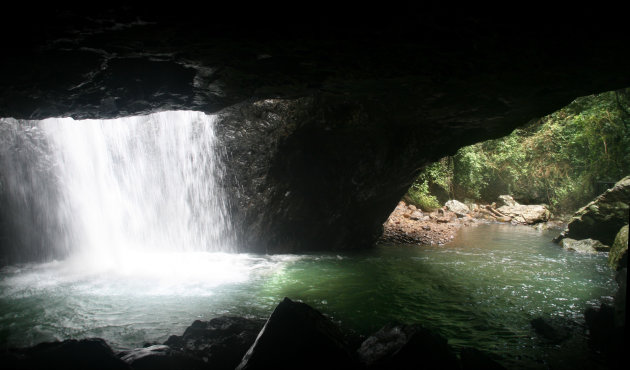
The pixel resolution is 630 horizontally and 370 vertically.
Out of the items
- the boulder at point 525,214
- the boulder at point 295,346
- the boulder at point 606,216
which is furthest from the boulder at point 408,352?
the boulder at point 525,214

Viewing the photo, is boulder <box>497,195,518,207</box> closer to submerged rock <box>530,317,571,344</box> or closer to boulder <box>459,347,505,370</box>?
submerged rock <box>530,317,571,344</box>

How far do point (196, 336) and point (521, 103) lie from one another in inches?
217

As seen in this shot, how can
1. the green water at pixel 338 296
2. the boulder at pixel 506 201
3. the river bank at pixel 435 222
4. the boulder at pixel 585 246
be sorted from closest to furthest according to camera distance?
the green water at pixel 338 296
the boulder at pixel 585 246
the river bank at pixel 435 222
the boulder at pixel 506 201

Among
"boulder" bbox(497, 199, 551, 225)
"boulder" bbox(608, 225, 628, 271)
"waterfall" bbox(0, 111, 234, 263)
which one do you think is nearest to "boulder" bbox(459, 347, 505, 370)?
"boulder" bbox(608, 225, 628, 271)

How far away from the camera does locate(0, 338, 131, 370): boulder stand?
3.12 metres

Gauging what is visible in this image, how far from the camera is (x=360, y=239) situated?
11.0m

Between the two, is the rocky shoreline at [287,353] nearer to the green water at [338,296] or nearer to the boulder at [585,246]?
the green water at [338,296]

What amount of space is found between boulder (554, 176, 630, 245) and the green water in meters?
2.31

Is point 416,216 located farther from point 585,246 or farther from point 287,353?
point 287,353

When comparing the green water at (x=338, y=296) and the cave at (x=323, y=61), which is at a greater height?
the cave at (x=323, y=61)

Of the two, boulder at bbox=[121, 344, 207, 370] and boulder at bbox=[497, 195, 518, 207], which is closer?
boulder at bbox=[121, 344, 207, 370]

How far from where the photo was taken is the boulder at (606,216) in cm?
1071

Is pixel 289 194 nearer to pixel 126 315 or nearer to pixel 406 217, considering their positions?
pixel 126 315

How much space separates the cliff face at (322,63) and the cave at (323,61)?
2 centimetres
